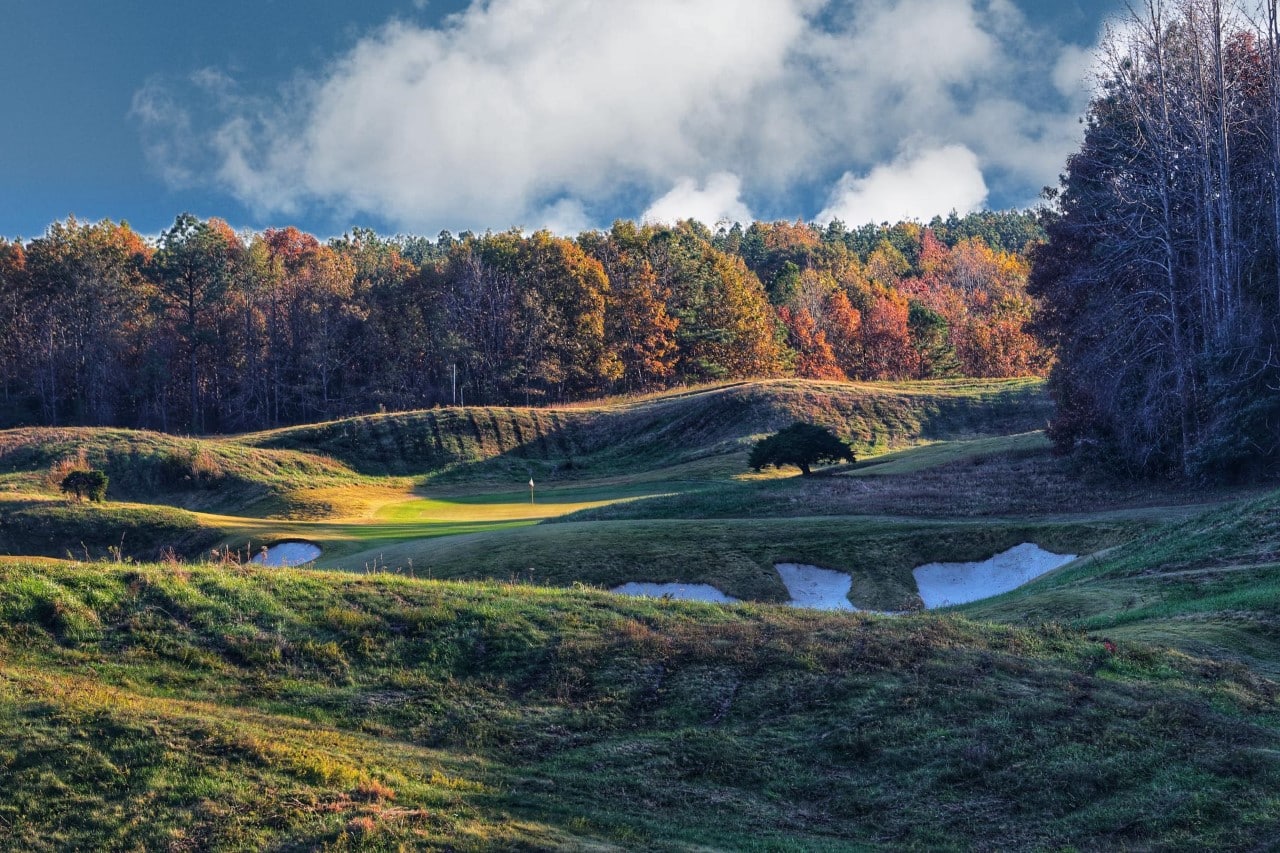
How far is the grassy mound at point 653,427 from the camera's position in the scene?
68562 millimetres

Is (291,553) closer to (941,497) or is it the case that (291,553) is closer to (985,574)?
(985,574)

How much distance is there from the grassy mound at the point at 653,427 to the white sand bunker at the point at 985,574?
121 feet

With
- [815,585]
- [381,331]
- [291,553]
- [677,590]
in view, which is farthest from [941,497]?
[381,331]

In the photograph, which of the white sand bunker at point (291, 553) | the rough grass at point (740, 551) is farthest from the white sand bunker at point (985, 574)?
the white sand bunker at point (291, 553)

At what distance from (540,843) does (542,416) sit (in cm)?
6826

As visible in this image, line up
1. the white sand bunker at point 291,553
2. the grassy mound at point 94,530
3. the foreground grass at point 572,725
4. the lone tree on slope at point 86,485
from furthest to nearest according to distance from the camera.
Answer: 1. the lone tree on slope at point 86,485
2. the grassy mound at point 94,530
3. the white sand bunker at point 291,553
4. the foreground grass at point 572,725

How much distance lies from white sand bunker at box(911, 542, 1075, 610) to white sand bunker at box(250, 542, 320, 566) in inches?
778

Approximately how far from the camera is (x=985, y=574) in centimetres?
2761

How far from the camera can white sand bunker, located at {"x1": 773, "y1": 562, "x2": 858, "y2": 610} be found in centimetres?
2612

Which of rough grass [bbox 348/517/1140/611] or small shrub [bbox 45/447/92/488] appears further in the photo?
small shrub [bbox 45/447/92/488]

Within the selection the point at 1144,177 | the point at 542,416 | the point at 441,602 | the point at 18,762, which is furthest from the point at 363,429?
the point at 18,762

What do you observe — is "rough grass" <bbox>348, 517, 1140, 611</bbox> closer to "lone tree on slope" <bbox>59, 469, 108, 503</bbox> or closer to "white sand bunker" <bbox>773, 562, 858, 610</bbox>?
"white sand bunker" <bbox>773, 562, 858, 610</bbox>

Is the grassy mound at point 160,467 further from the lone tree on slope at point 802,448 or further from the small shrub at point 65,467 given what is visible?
the lone tree on slope at point 802,448

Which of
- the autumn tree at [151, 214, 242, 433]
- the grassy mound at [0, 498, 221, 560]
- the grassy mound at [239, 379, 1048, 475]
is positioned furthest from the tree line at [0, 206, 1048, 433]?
the grassy mound at [0, 498, 221, 560]
